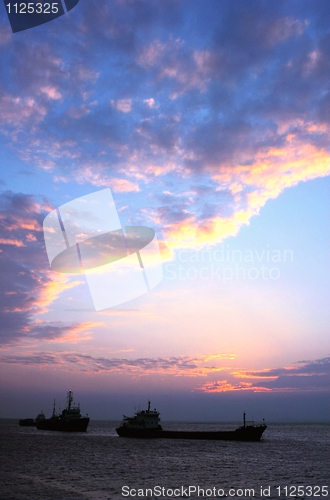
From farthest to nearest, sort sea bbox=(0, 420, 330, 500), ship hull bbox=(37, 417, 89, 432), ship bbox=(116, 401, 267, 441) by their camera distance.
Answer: ship hull bbox=(37, 417, 89, 432) → ship bbox=(116, 401, 267, 441) → sea bbox=(0, 420, 330, 500)

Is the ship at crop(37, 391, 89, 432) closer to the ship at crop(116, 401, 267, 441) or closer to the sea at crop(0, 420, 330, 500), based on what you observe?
the ship at crop(116, 401, 267, 441)

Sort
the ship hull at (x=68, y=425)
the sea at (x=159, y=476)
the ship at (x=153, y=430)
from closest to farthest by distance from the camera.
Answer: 1. the sea at (x=159, y=476)
2. the ship at (x=153, y=430)
3. the ship hull at (x=68, y=425)

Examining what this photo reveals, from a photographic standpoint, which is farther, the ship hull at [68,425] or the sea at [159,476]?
the ship hull at [68,425]

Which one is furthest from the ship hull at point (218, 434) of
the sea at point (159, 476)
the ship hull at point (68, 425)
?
the sea at point (159, 476)

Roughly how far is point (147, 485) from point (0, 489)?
13232 mm

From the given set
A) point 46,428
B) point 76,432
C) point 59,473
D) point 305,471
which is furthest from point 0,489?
point 46,428

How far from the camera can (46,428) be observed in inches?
5659

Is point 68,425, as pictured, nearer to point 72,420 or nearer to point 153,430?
point 72,420

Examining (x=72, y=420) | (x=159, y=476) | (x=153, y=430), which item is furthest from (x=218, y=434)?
(x=159, y=476)

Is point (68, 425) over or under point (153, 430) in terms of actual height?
under

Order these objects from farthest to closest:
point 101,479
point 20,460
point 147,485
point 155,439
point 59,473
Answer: point 155,439, point 20,460, point 59,473, point 101,479, point 147,485

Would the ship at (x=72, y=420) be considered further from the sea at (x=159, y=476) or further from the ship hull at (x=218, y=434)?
the sea at (x=159, y=476)

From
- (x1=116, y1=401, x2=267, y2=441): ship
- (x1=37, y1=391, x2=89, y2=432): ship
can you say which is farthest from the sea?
(x1=37, y1=391, x2=89, y2=432): ship

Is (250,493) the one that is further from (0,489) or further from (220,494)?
(0,489)
